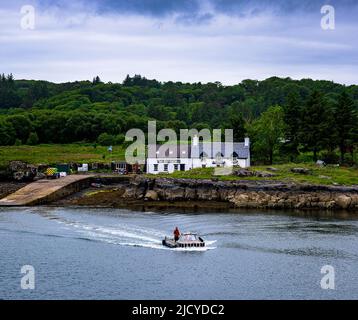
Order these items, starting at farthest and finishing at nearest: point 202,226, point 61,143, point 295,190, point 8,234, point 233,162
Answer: point 61,143, point 233,162, point 295,190, point 202,226, point 8,234

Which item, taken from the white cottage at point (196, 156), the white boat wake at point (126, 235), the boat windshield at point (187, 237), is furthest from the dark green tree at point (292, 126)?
the boat windshield at point (187, 237)

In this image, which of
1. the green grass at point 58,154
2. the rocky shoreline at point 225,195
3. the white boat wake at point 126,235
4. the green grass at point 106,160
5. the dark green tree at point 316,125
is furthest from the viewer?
the green grass at point 58,154

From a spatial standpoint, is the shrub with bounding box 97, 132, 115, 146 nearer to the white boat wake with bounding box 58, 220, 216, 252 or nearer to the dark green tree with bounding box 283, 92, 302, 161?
the dark green tree with bounding box 283, 92, 302, 161

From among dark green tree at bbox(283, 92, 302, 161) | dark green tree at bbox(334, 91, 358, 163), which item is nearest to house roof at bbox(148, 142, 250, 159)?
dark green tree at bbox(283, 92, 302, 161)

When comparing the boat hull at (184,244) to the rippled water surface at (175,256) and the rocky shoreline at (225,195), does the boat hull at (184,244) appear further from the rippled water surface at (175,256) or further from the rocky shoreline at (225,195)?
the rocky shoreline at (225,195)

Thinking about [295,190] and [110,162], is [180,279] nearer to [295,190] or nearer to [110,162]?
[295,190]

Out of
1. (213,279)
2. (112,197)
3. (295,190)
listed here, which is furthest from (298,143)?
(213,279)

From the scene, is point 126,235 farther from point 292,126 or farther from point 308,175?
point 292,126
